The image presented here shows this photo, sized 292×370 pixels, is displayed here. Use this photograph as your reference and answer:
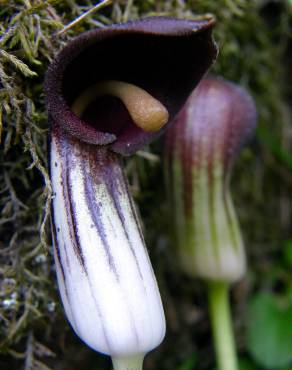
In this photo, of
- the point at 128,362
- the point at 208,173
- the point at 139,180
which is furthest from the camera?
the point at 139,180

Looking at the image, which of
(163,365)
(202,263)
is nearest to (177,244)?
(202,263)

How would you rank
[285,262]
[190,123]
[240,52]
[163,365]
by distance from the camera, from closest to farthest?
[190,123]
[163,365]
[240,52]
[285,262]

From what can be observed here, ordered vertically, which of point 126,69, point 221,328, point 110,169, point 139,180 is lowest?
point 221,328

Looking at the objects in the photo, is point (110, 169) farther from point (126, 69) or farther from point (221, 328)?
point (221, 328)

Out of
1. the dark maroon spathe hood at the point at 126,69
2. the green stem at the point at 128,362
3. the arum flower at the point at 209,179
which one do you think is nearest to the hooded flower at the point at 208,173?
the arum flower at the point at 209,179

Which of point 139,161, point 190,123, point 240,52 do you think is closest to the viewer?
point 190,123

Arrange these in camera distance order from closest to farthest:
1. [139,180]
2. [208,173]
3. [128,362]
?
[128,362]
[208,173]
[139,180]

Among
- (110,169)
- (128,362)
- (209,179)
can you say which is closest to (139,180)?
(209,179)

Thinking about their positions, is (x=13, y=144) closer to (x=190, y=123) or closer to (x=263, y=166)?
(x=190, y=123)
